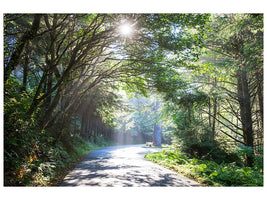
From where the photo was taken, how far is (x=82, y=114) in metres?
17.0

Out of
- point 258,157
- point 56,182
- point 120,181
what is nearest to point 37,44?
point 56,182

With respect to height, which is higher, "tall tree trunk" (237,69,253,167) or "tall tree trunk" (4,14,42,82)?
"tall tree trunk" (4,14,42,82)

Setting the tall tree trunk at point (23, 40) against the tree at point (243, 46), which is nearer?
the tall tree trunk at point (23, 40)

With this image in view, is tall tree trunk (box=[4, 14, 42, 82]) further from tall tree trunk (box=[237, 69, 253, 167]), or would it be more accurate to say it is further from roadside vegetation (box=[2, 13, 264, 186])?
tall tree trunk (box=[237, 69, 253, 167])

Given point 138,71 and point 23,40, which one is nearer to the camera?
point 23,40

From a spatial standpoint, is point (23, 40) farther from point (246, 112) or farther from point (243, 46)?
point (246, 112)

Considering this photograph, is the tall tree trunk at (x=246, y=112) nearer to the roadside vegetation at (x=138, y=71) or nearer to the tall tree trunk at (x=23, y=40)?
the roadside vegetation at (x=138, y=71)

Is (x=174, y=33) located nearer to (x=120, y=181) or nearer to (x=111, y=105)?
(x=120, y=181)

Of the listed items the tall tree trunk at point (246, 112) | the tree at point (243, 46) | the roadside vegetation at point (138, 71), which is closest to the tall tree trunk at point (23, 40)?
the roadside vegetation at point (138, 71)

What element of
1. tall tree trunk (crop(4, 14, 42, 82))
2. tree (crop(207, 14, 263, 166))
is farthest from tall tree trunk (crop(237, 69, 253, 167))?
tall tree trunk (crop(4, 14, 42, 82))

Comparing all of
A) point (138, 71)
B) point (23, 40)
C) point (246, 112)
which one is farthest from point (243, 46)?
point (23, 40)

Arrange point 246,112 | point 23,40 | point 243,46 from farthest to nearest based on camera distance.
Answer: point 246,112 → point 243,46 → point 23,40

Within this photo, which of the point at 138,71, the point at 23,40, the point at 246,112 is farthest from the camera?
the point at 246,112
